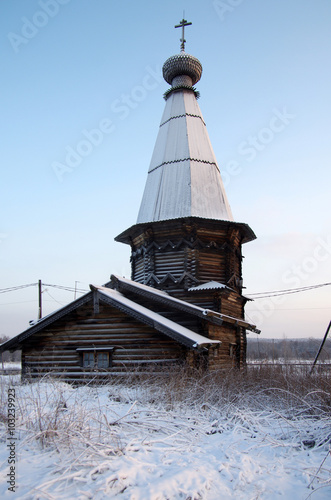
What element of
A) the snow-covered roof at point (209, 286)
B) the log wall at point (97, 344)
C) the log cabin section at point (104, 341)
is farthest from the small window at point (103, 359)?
the snow-covered roof at point (209, 286)

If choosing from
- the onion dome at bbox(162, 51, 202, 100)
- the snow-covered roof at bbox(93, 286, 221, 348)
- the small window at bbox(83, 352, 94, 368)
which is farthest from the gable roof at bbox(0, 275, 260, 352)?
the onion dome at bbox(162, 51, 202, 100)

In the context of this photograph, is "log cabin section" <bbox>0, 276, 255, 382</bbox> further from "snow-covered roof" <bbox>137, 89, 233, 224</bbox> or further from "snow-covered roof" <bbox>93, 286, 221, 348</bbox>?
"snow-covered roof" <bbox>137, 89, 233, 224</bbox>

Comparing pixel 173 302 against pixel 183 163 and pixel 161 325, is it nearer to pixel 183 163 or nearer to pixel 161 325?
pixel 161 325

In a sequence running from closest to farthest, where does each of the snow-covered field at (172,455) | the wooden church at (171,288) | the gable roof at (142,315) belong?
the snow-covered field at (172,455) → the gable roof at (142,315) → the wooden church at (171,288)

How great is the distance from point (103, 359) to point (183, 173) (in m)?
9.90

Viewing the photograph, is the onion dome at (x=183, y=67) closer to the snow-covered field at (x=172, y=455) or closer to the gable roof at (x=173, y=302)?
the gable roof at (x=173, y=302)

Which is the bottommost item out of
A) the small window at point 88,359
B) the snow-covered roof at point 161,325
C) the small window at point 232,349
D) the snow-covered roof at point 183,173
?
the small window at point 232,349

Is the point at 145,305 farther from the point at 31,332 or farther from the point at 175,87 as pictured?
the point at 175,87

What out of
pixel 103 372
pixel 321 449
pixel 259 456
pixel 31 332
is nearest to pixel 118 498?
pixel 259 456

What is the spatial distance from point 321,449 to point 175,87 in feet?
69.2

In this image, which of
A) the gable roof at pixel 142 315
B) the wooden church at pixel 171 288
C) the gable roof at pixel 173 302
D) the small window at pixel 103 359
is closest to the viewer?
the gable roof at pixel 142 315

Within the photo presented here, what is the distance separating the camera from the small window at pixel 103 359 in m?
12.5

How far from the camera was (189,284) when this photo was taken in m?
16.2

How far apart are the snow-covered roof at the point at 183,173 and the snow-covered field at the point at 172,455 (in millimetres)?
11540
